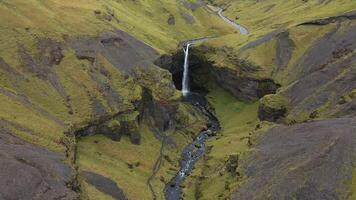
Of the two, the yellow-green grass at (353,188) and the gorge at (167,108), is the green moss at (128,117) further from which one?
the yellow-green grass at (353,188)

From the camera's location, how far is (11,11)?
138125mm

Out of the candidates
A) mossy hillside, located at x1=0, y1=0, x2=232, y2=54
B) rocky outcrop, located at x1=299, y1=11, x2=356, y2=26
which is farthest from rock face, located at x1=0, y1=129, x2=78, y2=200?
rocky outcrop, located at x1=299, y1=11, x2=356, y2=26

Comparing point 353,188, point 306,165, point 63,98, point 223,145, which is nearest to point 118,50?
point 63,98

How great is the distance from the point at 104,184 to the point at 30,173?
2172 centimetres

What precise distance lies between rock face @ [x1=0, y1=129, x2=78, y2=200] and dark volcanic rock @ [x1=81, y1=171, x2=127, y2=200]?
9631 millimetres

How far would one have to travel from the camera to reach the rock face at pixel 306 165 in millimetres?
90562

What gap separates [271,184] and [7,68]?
67.6 meters

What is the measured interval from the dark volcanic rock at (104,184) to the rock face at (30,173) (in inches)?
379

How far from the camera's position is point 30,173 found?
87.9 meters

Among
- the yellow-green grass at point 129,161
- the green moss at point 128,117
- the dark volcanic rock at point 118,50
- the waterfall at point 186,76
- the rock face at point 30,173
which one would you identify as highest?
the rock face at point 30,173

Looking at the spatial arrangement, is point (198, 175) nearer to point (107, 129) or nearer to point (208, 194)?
point (208, 194)

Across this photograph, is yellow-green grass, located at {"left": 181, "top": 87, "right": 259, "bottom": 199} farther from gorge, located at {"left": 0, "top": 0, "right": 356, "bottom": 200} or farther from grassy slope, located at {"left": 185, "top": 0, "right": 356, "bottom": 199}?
gorge, located at {"left": 0, "top": 0, "right": 356, "bottom": 200}

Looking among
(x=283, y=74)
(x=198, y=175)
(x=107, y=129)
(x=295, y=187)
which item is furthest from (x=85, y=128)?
(x=283, y=74)

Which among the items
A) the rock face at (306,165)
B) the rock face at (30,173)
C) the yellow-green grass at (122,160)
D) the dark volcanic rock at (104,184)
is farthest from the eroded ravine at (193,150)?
the rock face at (30,173)
